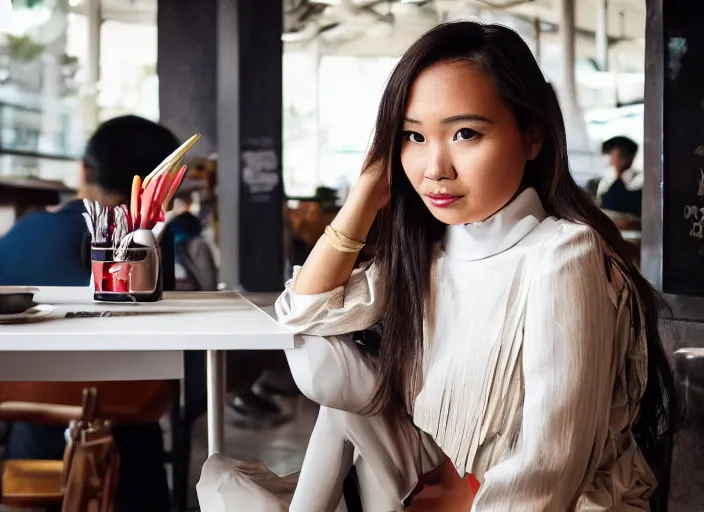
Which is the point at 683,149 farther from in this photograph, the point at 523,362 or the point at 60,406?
the point at 60,406

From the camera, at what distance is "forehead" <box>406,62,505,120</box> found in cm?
101

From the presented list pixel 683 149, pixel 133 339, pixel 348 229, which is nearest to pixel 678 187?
pixel 683 149

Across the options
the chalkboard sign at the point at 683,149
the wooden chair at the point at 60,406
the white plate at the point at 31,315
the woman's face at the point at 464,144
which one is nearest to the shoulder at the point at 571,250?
the woman's face at the point at 464,144

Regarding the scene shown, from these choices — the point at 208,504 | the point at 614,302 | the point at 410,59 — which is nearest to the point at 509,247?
the point at 614,302

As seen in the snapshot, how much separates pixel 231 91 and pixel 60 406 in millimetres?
891

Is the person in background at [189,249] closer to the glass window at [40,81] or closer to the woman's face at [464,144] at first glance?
the glass window at [40,81]

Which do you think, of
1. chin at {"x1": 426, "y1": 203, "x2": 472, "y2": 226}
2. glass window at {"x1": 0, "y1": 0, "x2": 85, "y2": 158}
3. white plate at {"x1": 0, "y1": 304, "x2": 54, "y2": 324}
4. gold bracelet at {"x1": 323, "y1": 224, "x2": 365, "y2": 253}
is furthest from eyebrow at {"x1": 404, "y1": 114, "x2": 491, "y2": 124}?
glass window at {"x1": 0, "y1": 0, "x2": 85, "y2": 158}

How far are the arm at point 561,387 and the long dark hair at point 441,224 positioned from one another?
113 mm

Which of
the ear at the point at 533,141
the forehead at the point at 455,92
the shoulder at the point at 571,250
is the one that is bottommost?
the shoulder at the point at 571,250

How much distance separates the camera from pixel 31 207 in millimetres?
1888

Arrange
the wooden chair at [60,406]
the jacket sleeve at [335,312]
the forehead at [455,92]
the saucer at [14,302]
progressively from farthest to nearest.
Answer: the wooden chair at [60,406] → the saucer at [14,302] → the jacket sleeve at [335,312] → the forehead at [455,92]

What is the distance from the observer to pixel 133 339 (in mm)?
1106

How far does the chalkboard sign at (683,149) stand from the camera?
1.76 m

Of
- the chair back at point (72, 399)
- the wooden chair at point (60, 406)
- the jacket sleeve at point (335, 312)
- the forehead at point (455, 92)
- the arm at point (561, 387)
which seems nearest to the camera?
the arm at point (561, 387)
